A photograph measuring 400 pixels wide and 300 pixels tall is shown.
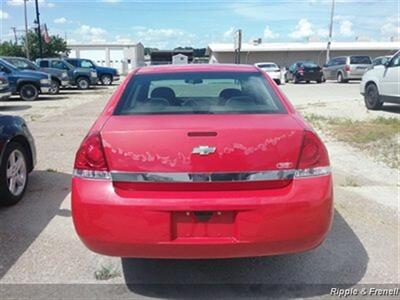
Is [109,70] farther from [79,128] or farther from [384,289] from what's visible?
[384,289]

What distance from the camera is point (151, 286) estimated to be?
11.2 feet

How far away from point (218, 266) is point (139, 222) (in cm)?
104

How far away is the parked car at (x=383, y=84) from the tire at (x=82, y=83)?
741 inches

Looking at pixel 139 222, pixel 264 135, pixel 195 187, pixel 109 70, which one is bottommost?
pixel 109 70

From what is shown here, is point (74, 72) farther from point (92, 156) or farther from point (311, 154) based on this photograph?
point (311, 154)

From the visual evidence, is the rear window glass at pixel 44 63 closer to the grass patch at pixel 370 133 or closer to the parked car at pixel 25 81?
the parked car at pixel 25 81

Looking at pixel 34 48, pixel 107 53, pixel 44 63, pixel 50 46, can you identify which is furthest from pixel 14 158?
pixel 107 53

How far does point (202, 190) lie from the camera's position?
9.83ft

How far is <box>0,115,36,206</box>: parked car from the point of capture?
5.00 meters

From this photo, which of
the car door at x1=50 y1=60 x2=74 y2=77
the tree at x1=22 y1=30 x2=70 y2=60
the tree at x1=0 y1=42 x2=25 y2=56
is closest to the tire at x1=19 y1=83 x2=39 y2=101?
the car door at x1=50 y1=60 x2=74 y2=77

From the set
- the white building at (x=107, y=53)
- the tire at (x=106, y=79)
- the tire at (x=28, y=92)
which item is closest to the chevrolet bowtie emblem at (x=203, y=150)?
the tire at (x=28, y=92)

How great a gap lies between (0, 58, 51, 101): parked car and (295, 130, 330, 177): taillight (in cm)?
1824

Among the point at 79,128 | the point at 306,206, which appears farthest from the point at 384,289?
the point at 79,128

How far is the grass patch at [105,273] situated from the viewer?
3.54 metres
